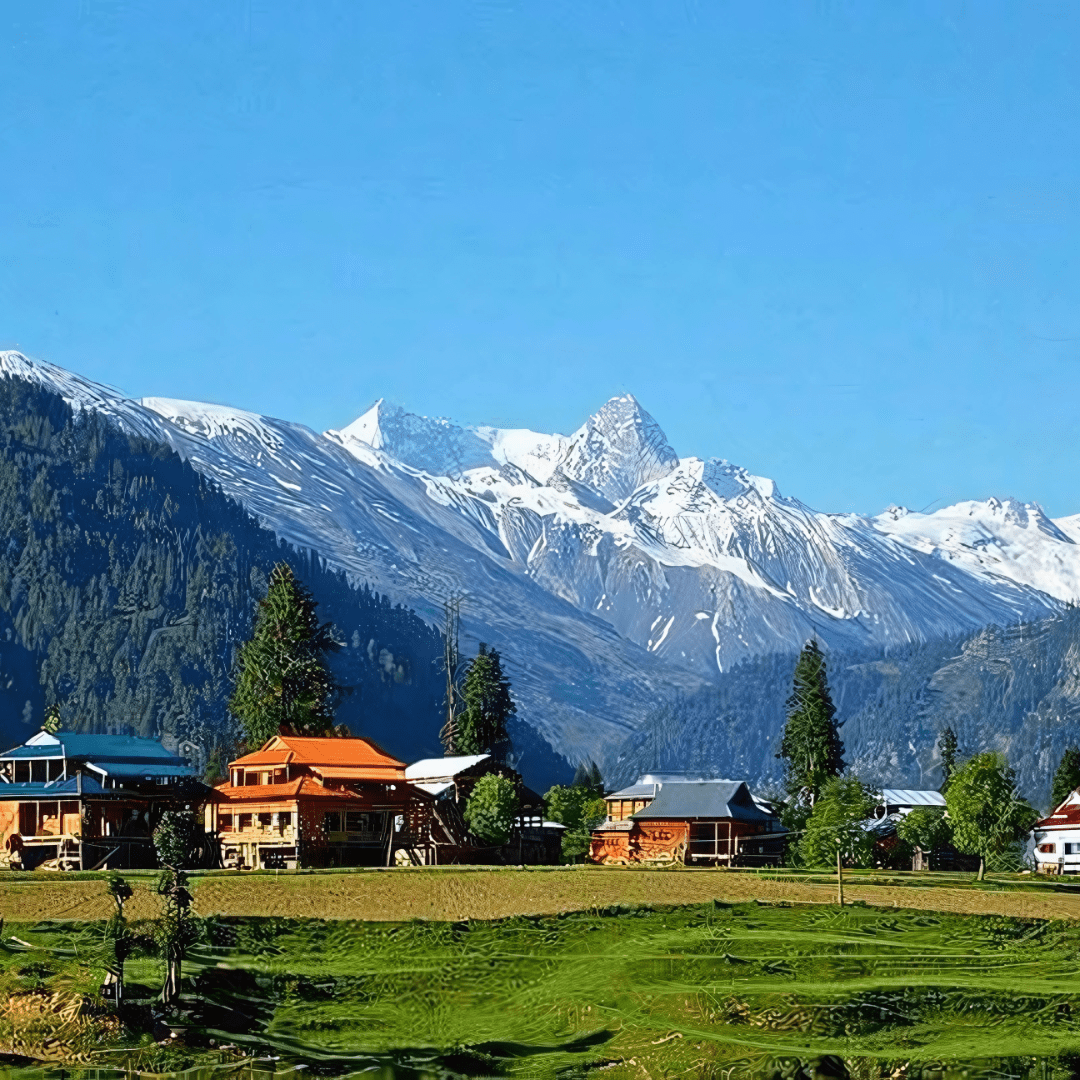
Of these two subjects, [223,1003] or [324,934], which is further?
[324,934]

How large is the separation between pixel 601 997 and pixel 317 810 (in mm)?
62536

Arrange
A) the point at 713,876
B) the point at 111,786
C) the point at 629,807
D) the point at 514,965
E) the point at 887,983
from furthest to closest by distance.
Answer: the point at 629,807
the point at 111,786
the point at 713,876
the point at 514,965
the point at 887,983

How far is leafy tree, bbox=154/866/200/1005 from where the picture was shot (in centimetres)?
7138

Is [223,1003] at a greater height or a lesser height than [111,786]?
lesser

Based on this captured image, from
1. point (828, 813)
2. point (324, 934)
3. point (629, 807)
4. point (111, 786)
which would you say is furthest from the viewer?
point (629, 807)

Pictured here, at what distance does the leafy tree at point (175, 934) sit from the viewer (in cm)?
7138

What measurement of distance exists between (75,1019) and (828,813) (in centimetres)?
7954

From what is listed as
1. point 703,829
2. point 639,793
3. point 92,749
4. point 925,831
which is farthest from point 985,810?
point 92,749

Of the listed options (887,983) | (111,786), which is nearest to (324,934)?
(887,983)

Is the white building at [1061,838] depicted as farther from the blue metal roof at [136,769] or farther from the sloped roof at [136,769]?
the sloped roof at [136,769]

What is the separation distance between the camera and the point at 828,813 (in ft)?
458

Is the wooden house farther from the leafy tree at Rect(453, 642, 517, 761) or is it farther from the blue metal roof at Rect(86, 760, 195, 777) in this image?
the blue metal roof at Rect(86, 760, 195, 777)

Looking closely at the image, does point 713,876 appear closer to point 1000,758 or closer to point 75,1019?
point 1000,758

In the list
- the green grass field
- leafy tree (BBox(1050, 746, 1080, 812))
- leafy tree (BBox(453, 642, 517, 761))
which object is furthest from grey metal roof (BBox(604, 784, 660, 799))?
the green grass field
